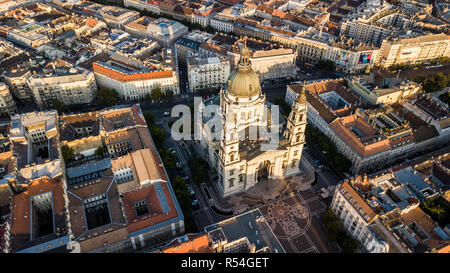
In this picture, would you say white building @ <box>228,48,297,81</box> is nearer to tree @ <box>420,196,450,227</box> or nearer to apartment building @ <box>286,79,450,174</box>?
apartment building @ <box>286,79,450,174</box>

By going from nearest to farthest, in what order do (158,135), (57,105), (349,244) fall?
(349,244)
(158,135)
(57,105)

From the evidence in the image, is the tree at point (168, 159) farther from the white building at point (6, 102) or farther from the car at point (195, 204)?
the white building at point (6, 102)

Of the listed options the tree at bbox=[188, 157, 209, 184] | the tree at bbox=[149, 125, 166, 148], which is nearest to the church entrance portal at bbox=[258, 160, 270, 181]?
the tree at bbox=[188, 157, 209, 184]

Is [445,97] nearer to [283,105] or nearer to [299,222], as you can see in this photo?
[283,105]

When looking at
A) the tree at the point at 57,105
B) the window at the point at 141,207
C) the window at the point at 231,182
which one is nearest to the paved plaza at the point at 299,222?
the window at the point at 231,182

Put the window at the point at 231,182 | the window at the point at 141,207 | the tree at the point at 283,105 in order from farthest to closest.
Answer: the tree at the point at 283,105 < the window at the point at 231,182 < the window at the point at 141,207

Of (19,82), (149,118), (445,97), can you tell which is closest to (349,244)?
(149,118)

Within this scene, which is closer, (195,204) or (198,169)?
(195,204)
